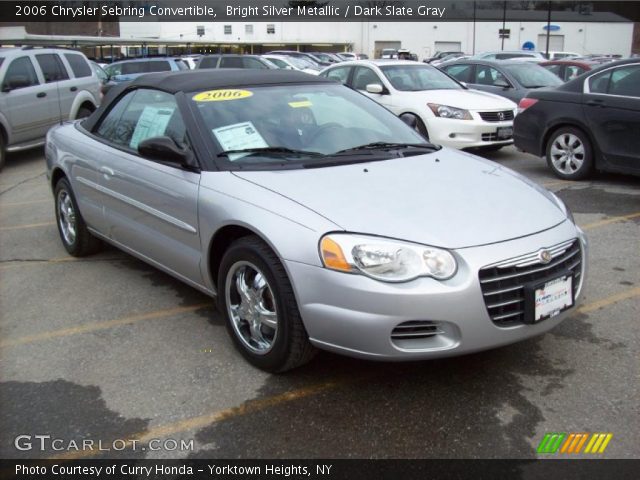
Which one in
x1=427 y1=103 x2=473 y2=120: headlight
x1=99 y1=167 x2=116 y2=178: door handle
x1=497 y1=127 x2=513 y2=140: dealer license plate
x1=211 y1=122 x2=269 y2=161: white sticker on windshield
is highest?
x1=211 y1=122 x2=269 y2=161: white sticker on windshield

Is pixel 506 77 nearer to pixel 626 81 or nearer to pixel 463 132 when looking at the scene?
pixel 463 132

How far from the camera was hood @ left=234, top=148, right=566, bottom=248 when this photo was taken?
2.98m

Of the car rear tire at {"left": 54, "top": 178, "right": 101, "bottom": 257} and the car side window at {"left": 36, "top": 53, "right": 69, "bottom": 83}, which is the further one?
the car side window at {"left": 36, "top": 53, "right": 69, "bottom": 83}

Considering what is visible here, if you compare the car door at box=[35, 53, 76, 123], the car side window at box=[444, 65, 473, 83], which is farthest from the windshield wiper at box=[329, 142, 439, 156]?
the car door at box=[35, 53, 76, 123]

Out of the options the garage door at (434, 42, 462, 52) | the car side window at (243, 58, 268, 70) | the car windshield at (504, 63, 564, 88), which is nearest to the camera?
the car windshield at (504, 63, 564, 88)

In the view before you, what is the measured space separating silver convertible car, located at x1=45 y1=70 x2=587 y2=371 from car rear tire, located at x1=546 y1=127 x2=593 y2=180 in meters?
4.06

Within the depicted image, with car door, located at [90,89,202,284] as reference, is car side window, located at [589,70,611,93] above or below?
above

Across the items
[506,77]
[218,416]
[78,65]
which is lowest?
[218,416]

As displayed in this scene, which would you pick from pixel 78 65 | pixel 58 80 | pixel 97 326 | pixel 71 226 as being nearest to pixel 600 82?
pixel 71 226

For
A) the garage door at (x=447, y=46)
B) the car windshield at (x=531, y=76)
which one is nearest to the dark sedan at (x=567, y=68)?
the car windshield at (x=531, y=76)

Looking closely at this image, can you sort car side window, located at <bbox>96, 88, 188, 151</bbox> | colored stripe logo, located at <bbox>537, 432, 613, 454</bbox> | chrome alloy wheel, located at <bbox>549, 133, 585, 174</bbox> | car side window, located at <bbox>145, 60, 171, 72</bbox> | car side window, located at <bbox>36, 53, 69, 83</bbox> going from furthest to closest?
car side window, located at <bbox>145, 60, 171, 72</bbox>
car side window, located at <bbox>36, 53, 69, 83</bbox>
chrome alloy wheel, located at <bbox>549, 133, 585, 174</bbox>
car side window, located at <bbox>96, 88, 188, 151</bbox>
colored stripe logo, located at <bbox>537, 432, 613, 454</bbox>

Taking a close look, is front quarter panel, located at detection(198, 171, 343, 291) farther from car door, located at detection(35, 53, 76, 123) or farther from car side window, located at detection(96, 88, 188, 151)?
car door, located at detection(35, 53, 76, 123)

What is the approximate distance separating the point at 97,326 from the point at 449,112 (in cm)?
663

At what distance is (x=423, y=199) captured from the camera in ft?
10.7
